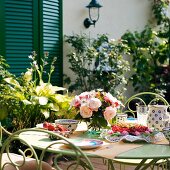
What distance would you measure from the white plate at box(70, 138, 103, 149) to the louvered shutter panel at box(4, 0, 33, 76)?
7.66 feet

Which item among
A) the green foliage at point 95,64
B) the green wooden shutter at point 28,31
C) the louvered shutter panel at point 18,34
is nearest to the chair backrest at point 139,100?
the green foliage at point 95,64

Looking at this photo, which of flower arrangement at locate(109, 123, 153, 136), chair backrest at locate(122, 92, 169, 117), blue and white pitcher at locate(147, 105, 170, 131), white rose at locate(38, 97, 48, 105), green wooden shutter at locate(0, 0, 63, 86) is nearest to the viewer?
flower arrangement at locate(109, 123, 153, 136)

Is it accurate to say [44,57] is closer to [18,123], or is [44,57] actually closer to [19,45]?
[19,45]

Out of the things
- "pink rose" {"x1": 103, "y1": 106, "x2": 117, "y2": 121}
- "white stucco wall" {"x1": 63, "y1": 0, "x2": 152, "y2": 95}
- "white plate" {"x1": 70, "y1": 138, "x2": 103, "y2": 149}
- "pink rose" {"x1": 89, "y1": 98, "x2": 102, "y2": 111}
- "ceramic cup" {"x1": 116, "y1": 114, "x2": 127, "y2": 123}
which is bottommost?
"white plate" {"x1": 70, "y1": 138, "x2": 103, "y2": 149}

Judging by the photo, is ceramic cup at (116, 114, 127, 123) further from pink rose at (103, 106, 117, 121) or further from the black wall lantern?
the black wall lantern

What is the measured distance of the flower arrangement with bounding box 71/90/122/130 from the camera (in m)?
2.37

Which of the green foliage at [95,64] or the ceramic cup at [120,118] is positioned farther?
the green foliage at [95,64]

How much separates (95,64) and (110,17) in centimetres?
114

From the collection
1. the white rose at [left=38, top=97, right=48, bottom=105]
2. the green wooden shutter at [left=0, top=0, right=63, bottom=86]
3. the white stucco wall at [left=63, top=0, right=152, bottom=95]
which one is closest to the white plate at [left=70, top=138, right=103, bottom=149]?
the white rose at [left=38, top=97, right=48, bottom=105]

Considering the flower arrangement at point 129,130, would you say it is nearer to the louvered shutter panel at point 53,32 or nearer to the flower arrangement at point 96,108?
the flower arrangement at point 96,108

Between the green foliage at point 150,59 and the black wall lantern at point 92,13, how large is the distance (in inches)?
25.1

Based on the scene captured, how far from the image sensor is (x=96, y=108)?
2377mm

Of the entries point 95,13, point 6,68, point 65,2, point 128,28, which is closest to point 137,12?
point 128,28

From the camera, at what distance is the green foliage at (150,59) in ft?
20.0
